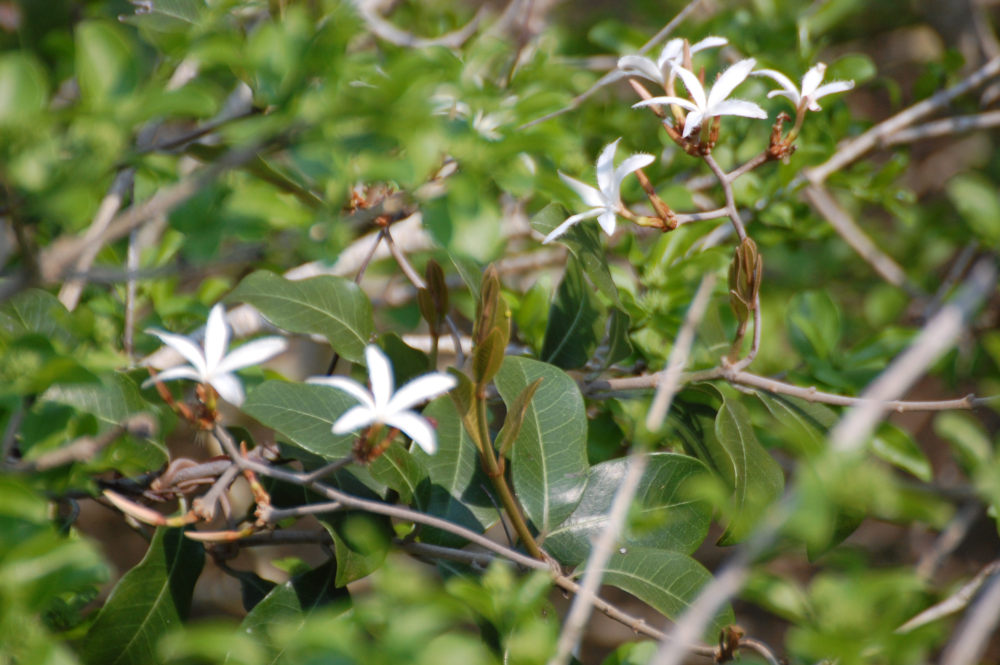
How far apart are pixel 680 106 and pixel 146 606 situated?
0.69 metres

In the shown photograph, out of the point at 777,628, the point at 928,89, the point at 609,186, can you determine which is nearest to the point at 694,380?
the point at 609,186

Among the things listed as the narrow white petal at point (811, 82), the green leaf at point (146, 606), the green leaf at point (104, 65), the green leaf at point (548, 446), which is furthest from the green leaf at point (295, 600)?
the narrow white petal at point (811, 82)

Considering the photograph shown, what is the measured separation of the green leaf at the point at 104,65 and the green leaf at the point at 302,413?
279mm

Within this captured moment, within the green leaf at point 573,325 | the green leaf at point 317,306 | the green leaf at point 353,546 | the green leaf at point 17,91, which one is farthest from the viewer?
the green leaf at point 573,325

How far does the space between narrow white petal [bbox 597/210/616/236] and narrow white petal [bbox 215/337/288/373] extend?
334mm

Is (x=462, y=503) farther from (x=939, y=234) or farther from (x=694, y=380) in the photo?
(x=939, y=234)

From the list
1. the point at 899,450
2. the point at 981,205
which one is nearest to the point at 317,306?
the point at 981,205

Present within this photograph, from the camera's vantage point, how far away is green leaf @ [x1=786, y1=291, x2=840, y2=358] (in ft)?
3.72

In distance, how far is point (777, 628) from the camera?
2.21m

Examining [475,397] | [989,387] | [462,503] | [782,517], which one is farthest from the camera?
[989,387]

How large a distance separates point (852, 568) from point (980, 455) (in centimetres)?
12

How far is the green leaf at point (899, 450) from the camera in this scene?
105 centimetres

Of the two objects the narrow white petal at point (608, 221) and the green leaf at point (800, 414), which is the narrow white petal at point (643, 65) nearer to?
the narrow white petal at point (608, 221)

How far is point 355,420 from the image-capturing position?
0.58 metres
